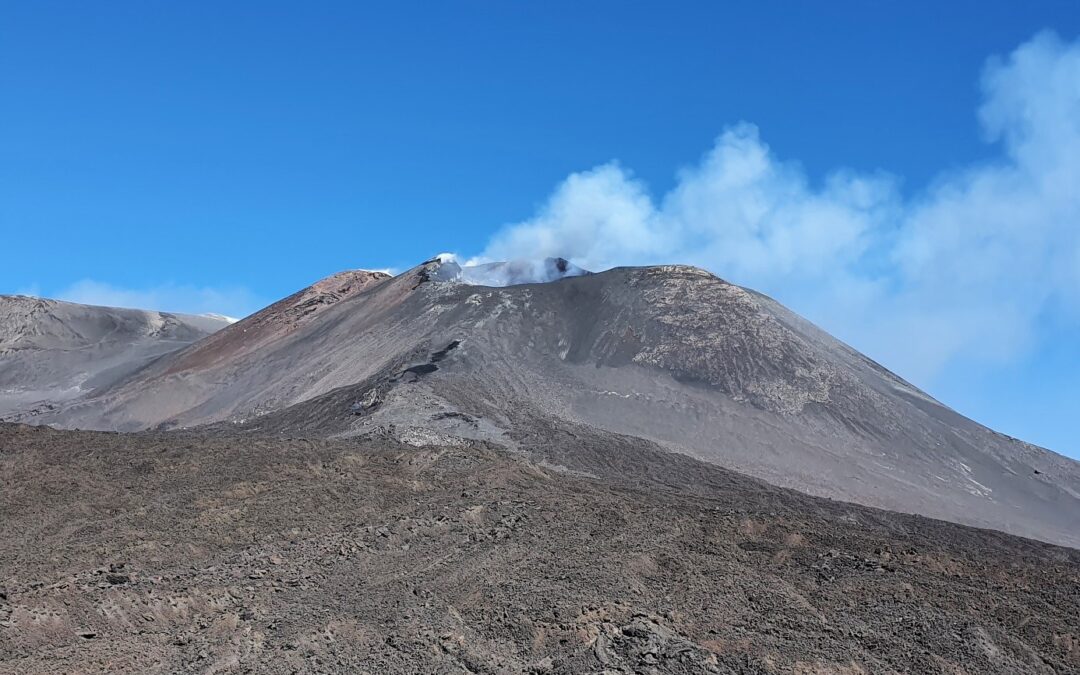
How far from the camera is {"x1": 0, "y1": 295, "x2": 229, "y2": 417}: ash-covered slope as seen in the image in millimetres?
71875

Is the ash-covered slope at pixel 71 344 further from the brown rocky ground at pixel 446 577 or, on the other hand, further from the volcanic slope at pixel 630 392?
the brown rocky ground at pixel 446 577

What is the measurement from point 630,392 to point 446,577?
81.0 ft

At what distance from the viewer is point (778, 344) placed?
163ft

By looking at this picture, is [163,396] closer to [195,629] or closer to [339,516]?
[339,516]

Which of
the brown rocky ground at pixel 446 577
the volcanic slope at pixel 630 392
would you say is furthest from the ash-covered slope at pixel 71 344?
the brown rocky ground at pixel 446 577

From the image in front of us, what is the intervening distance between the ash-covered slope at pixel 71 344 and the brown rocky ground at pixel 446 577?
4487 cm

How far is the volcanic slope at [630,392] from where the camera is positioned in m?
39.1

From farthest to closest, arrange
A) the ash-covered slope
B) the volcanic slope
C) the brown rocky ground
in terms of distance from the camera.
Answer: the ash-covered slope < the volcanic slope < the brown rocky ground

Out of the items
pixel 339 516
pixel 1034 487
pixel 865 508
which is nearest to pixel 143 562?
pixel 339 516

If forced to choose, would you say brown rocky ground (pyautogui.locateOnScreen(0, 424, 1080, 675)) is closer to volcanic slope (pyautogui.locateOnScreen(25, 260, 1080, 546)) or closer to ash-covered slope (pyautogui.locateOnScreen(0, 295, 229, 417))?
volcanic slope (pyautogui.locateOnScreen(25, 260, 1080, 546))

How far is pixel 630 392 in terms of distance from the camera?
44.5 meters

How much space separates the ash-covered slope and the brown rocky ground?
44.9 metres

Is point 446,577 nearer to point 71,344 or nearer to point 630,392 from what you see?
point 630,392

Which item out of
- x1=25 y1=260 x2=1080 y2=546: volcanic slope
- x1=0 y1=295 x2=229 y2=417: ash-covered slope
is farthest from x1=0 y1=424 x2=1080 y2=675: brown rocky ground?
x1=0 y1=295 x2=229 y2=417: ash-covered slope
